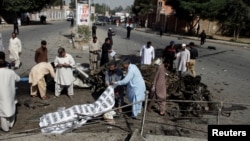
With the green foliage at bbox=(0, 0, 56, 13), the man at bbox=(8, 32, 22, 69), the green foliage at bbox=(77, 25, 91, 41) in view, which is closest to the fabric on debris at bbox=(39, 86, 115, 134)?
the man at bbox=(8, 32, 22, 69)

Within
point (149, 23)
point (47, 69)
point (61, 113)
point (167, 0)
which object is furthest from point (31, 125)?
point (149, 23)

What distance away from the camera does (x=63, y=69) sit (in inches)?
347

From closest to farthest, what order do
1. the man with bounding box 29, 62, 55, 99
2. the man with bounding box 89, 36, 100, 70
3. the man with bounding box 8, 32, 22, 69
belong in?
the man with bounding box 29, 62, 55, 99
the man with bounding box 89, 36, 100, 70
the man with bounding box 8, 32, 22, 69

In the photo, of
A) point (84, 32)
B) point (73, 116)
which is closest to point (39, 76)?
point (73, 116)

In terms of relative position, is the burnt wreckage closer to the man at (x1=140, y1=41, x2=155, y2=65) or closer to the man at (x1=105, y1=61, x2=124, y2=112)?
the man at (x1=105, y1=61, x2=124, y2=112)

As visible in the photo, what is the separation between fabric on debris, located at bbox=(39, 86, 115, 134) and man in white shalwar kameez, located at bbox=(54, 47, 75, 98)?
1788 millimetres

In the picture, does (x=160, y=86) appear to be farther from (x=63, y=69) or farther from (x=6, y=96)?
(x=6, y=96)

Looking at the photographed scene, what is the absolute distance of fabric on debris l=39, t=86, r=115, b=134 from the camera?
20.7 ft

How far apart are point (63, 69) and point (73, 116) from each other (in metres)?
2.27

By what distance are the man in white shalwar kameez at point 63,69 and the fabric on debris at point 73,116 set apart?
1.79 m

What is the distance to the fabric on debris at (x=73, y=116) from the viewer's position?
20.7ft

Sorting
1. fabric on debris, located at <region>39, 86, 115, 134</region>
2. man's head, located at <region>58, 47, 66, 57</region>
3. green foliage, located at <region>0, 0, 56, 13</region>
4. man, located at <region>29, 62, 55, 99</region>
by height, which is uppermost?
green foliage, located at <region>0, 0, 56, 13</region>

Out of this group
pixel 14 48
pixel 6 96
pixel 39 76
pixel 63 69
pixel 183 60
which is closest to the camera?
pixel 6 96

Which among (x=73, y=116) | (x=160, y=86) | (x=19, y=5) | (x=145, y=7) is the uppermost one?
(x=145, y=7)
